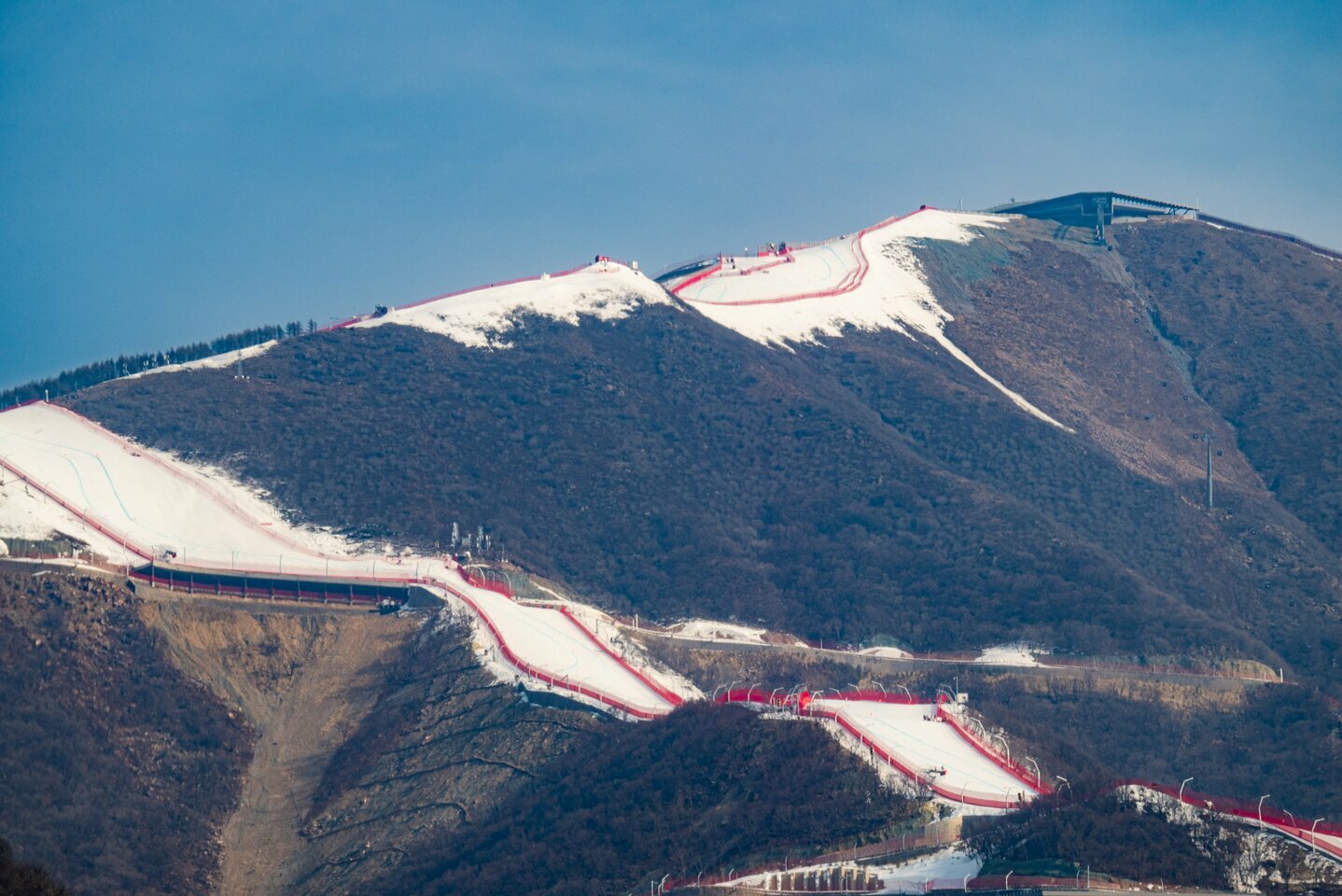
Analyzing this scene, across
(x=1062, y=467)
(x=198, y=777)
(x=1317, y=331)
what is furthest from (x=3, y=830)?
(x=1317, y=331)

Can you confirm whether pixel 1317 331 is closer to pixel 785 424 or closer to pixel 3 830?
pixel 785 424

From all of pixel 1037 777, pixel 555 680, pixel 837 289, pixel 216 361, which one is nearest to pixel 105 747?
pixel 555 680

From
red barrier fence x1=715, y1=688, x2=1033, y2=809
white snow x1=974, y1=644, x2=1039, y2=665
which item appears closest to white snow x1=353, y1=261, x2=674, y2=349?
white snow x1=974, y1=644, x2=1039, y2=665

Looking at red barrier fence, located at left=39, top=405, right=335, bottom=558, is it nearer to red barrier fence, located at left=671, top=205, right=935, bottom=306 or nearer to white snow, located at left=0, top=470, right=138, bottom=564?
white snow, located at left=0, top=470, right=138, bottom=564

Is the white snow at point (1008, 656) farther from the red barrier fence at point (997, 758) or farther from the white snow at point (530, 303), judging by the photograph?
the white snow at point (530, 303)

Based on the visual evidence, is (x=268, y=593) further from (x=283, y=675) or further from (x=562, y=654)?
(x=562, y=654)

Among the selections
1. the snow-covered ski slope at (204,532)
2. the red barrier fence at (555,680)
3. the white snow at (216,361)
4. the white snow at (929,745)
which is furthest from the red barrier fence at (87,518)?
the white snow at (929,745)

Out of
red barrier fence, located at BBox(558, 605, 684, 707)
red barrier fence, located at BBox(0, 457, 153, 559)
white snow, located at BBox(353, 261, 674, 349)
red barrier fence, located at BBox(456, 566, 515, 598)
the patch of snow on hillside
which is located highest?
white snow, located at BBox(353, 261, 674, 349)
